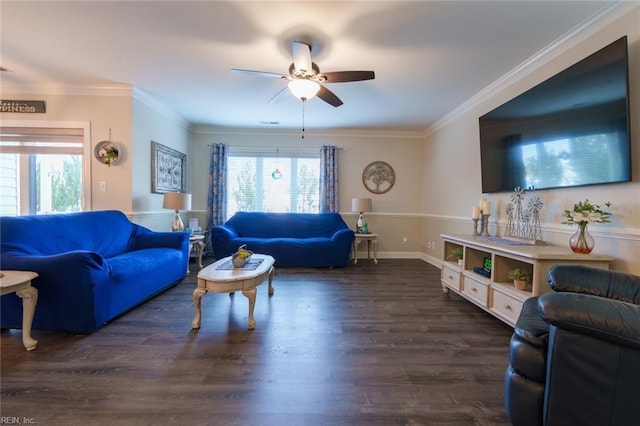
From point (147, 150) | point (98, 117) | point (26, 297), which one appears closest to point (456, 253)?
point (26, 297)

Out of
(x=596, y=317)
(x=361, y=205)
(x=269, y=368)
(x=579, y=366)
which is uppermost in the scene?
(x=361, y=205)

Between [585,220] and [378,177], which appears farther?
[378,177]

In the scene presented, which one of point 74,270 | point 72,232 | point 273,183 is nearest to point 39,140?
point 72,232

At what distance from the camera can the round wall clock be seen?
18.4 ft

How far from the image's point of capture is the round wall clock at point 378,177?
5605mm

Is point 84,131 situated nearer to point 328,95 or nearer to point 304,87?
point 304,87

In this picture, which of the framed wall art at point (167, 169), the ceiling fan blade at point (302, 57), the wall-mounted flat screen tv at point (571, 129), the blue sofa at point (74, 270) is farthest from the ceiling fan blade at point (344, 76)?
the framed wall art at point (167, 169)

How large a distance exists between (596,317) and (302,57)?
2.55 m

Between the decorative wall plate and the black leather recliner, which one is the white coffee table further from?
the decorative wall plate

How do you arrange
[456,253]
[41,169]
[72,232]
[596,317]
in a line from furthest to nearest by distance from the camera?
1. [41,169]
2. [456,253]
3. [72,232]
4. [596,317]

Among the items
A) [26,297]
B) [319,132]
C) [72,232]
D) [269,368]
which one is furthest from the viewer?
[319,132]

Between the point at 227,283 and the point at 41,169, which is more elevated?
the point at 41,169

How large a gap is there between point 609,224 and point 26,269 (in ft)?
14.8

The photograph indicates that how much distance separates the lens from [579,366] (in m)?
1.12
